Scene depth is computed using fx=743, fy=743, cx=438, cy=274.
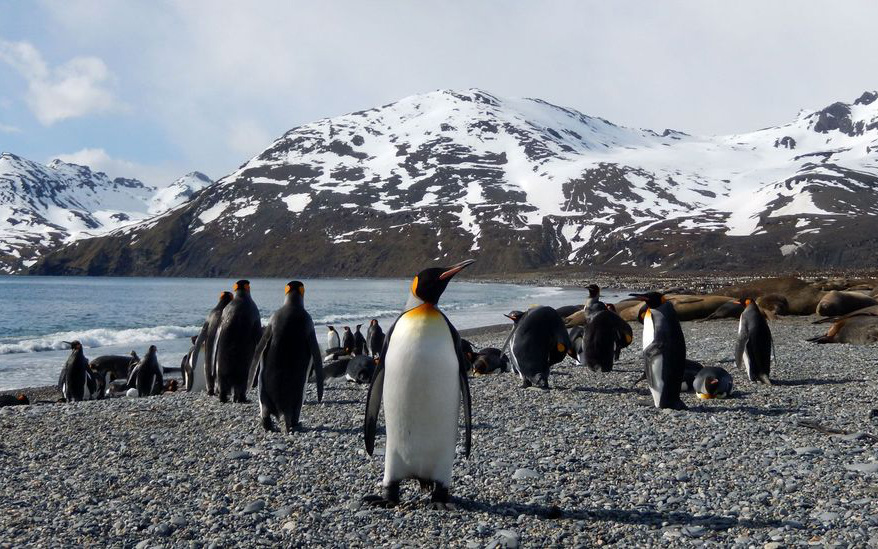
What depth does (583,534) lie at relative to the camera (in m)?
4.35

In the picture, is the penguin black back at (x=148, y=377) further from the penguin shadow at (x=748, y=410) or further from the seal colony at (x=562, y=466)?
the penguin shadow at (x=748, y=410)

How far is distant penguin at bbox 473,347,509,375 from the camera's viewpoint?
1289 centimetres

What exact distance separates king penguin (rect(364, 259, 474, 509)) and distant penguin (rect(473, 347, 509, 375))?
7748mm

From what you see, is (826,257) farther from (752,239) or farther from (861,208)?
(861,208)

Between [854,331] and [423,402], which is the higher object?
[423,402]

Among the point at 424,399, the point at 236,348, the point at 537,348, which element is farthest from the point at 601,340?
the point at 424,399

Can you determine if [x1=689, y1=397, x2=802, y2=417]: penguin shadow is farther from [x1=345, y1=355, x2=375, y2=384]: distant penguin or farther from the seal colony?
[x1=345, y1=355, x2=375, y2=384]: distant penguin

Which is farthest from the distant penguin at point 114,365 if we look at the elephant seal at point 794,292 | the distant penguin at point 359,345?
the elephant seal at point 794,292

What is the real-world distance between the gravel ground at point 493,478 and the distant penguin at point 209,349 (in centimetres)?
145

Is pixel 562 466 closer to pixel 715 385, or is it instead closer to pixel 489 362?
pixel 715 385

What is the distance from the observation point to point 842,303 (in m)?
21.3

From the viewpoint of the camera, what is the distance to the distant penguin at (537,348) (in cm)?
1055

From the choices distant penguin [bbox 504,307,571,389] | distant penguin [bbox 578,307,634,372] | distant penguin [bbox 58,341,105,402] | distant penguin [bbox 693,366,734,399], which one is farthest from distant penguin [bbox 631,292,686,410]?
distant penguin [bbox 58,341,105,402]

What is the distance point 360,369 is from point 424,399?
7.46 m
